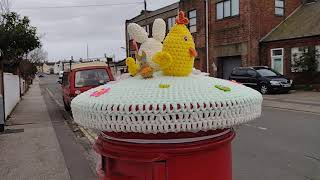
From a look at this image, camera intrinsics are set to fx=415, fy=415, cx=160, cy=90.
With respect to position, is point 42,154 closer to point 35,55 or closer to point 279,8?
point 279,8

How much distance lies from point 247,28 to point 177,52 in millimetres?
28451

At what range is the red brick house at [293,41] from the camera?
24.9m

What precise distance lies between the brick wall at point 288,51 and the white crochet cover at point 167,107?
24.0 metres

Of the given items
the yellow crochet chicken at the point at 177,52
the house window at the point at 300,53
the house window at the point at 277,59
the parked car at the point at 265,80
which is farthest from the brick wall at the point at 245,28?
the yellow crochet chicken at the point at 177,52

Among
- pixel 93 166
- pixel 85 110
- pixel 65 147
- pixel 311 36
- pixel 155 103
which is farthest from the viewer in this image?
pixel 311 36

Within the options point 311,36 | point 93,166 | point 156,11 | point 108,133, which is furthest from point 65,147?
point 156,11

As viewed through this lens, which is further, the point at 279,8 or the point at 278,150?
the point at 279,8

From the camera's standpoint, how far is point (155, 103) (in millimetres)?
1761

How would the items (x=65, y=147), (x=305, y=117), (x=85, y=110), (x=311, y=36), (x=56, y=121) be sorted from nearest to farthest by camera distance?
(x=85, y=110) → (x=65, y=147) → (x=305, y=117) → (x=56, y=121) → (x=311, y=36)

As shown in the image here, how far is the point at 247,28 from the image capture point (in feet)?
97.0

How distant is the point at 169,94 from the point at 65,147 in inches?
289

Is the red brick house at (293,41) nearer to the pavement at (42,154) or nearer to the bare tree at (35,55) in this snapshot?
the pavement at (42,154)

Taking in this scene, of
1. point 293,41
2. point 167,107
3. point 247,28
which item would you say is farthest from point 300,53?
point 167,107

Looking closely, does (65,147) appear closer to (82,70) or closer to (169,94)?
(82,70)
